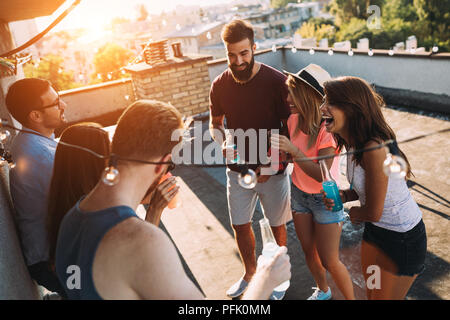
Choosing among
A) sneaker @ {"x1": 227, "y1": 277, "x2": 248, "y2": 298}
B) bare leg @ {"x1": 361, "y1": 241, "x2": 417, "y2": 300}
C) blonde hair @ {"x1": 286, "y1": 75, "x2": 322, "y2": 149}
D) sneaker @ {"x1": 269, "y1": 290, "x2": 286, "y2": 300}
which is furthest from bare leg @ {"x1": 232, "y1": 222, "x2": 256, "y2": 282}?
bare leg @ {"x1": 361, "y1": 241, "x2": 417, "y2": 300}

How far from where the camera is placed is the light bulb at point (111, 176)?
4.30 ft

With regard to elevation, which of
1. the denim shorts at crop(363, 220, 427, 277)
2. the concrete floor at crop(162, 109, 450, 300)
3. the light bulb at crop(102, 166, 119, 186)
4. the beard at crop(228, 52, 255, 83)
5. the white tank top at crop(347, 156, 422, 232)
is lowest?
the concrete floor at crop(162, 109, 450, 300)

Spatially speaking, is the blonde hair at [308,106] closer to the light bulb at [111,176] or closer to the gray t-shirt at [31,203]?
the light bulb at [111,176]

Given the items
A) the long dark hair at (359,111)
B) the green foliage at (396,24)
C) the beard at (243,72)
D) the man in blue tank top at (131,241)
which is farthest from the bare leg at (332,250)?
the green foliage at (396,24)

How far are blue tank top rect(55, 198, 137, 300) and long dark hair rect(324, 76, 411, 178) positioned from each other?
132 cm

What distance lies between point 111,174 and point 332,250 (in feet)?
5.89

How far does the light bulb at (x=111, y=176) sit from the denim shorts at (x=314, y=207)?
164cm

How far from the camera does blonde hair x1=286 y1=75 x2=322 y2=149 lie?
8.36 feet

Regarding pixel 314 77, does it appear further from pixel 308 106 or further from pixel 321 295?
pixel 321 295

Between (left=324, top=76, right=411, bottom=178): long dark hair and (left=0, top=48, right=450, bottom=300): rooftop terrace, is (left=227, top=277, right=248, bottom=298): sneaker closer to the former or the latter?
(left=0, top=48, right=450, bottom=300): rooftop terrace

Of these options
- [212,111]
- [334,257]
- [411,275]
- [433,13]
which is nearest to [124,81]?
[212,111]

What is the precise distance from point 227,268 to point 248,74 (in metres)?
1.97

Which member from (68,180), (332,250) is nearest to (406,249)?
(332,250)
